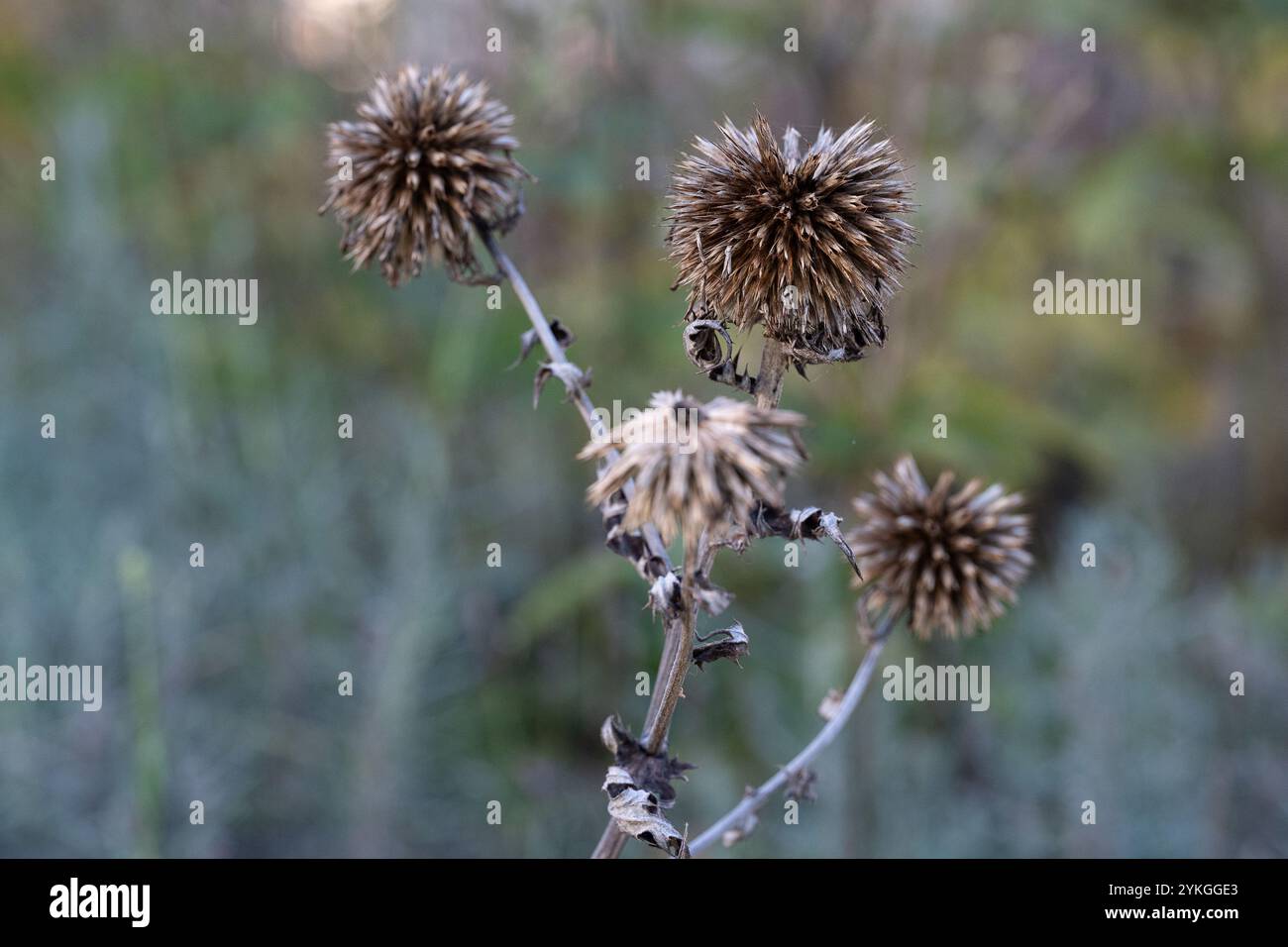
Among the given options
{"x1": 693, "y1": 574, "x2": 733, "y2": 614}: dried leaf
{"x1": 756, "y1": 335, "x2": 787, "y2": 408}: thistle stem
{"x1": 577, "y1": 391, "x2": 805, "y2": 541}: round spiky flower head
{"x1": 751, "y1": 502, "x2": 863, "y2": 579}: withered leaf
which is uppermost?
{"x1": 756, "y1": 335, "x2": 787, "y2": 408}: thistle stem

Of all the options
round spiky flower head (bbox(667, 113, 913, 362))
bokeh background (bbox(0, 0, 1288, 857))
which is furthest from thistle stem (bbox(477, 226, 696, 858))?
bokeh background (bbox(0, 0, 1288, 857))

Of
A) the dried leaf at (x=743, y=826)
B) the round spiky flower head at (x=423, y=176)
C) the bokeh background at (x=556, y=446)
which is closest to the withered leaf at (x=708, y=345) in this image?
the round spiky flower head at (x=423, y=176)

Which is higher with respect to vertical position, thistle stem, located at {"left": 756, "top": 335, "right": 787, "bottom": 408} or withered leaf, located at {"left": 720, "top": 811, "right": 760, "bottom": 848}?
thistle stem, located at {"left": 756, "top": 335, "right": 787, "bottom": 408}

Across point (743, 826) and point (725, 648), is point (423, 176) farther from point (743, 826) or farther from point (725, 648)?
point (743, 826)

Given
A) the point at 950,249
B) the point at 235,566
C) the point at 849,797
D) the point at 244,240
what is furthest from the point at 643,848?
the point at 244,240

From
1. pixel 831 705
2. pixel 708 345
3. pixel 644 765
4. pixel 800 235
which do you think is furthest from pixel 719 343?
pixel 831 705

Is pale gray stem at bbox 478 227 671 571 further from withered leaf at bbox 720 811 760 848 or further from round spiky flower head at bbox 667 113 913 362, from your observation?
withered leaf at bbox 720 811 760 848
